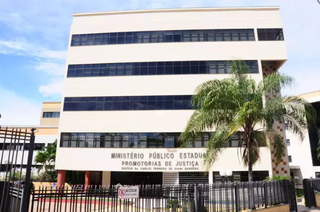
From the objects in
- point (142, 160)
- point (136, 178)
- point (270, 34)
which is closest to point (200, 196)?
point (142, 160)

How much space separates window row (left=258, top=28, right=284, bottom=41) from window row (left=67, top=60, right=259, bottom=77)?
8.55ft

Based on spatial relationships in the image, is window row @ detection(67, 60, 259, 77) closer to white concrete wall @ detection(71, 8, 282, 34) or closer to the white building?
white concrete wall @ detection(71, 8, 282, 34)

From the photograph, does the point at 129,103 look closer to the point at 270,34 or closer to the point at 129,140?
the point at 129,140

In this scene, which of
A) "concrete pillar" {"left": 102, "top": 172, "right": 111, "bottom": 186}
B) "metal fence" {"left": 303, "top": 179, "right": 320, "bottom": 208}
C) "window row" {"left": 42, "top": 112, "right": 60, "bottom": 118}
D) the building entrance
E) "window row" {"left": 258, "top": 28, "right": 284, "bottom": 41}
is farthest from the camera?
"window row" {"left": 42, "top": 112, "right": 60, "bottom": 118}

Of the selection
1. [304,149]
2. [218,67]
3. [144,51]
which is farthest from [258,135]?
[304,149]

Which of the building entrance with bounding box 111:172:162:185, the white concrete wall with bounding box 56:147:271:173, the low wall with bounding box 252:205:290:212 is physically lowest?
the low wall with bounding box 252:205:290:212

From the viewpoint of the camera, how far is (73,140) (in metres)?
21.8

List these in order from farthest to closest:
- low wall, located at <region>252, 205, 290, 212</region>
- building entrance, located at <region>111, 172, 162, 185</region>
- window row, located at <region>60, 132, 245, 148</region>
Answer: building entrance, located at <region>111, 172, 162, 185</region>
window row, located at <region>60, 132, 245, 148</region>
low wall, located at <region>252, 205, 290, 212</region>

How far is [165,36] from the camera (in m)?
23.1

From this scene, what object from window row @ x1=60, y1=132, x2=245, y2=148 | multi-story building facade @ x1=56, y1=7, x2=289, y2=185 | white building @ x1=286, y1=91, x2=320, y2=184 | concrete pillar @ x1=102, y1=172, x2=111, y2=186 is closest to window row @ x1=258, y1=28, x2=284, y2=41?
multi-story building facade @ x1=56, y1=7, x2=289, y2=185

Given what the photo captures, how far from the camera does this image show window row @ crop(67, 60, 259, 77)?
21.9m

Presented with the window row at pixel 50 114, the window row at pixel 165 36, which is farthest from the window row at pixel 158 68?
the window row at pixel 50 114

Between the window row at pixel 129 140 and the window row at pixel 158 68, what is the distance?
5660 millimetres

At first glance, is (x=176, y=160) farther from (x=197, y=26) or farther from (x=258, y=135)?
(x=197, y=26)
